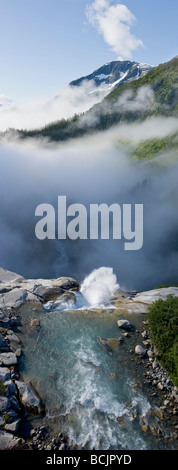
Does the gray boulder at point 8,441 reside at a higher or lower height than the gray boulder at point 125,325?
lower

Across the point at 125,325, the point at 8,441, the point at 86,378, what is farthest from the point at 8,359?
the point at 125,325

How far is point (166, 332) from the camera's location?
3130cm

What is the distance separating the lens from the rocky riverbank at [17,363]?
20.7 m

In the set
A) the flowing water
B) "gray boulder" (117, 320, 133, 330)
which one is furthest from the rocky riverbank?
the flowing water

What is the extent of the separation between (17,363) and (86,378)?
8669 mm

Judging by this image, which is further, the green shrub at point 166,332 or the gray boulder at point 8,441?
the green shrub at point 166,332

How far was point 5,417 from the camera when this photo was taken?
2141 centimetres

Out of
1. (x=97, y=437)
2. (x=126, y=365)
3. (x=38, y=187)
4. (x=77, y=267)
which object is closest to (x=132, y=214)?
(x=77, y=267)

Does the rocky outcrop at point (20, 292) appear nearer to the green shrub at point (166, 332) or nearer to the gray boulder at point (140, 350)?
the gray boulder at point (140, 350)

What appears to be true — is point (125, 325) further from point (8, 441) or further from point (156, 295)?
point (8, 441)

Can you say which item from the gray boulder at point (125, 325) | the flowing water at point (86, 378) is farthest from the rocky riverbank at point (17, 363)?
the flowing water at point (86, 378)

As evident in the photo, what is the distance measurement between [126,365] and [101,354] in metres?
3.63

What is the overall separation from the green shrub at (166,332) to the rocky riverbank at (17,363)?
1066 millimetres

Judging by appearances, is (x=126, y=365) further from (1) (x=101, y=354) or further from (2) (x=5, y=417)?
(2) (x=5, y=417)
